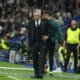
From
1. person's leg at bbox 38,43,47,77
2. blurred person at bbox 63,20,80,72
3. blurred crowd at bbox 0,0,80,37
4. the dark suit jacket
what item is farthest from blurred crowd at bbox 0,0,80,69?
person's leg at bbox 38,43,47,77

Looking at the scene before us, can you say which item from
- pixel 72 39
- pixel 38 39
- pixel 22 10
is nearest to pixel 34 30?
pixel 38 39

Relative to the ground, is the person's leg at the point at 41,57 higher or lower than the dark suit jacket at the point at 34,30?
lower

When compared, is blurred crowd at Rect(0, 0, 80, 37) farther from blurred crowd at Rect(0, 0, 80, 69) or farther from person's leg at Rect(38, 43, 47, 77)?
person's leg at Rect(38, 43, 47, 77)

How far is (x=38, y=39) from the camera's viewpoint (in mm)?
14828

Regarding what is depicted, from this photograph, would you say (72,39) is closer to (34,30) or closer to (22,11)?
(34,30)

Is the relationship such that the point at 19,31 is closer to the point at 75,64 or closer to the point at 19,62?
the point at 19,62

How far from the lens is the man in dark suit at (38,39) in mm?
14750

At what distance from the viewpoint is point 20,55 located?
2183cm

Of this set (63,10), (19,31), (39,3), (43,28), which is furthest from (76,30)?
(39,3)

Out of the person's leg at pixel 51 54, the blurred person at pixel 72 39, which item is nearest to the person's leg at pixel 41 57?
the person's leg at pixel 51 54

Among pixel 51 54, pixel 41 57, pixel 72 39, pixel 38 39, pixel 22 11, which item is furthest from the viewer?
pixel 22 11

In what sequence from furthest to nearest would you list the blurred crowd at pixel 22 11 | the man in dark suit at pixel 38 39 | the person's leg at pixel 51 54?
the blurred crowd at pixel 22 11, the person's leg at pixel 51 54, the man in dark suit at pixel 38 39

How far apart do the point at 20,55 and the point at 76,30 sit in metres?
4.44

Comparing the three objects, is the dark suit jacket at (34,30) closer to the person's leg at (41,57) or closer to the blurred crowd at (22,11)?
the person's leg at (41,57)
